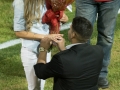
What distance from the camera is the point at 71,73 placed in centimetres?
256

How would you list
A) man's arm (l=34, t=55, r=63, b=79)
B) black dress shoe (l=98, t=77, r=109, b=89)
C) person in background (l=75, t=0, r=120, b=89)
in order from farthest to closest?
1. black dress shoe (l=98, t=77, r=109, b=89)
2. person in background (l=75, t=0, r=120, b=89)
3. man's arm (l=34, t=55, r=63, b=79)

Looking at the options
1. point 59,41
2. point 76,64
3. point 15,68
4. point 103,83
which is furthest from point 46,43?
point 15,68

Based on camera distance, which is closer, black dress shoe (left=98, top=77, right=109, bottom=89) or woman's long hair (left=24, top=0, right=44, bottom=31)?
woman's long hair (left=24, top=0, right=44, bottom=31)

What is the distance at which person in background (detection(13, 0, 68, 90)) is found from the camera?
2.94m

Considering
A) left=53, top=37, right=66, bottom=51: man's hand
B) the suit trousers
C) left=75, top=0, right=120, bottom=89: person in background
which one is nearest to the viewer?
left=53, top=37, right=66, bottom=51: man's hand

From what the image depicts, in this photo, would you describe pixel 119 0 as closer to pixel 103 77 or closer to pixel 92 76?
pixel 103 77

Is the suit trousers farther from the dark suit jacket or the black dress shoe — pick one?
Result: the black dress shoe

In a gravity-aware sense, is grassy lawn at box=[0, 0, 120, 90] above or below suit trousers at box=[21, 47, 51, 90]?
below

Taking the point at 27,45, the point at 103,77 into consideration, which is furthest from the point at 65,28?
the point at 27,45

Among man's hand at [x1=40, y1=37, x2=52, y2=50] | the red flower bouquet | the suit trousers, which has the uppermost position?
the red flower bouquet

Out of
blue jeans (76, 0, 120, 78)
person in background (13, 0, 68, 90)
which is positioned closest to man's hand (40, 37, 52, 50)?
person in background (13, 0, 68, 90)

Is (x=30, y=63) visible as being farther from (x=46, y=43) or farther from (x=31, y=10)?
(x=31, y=10)

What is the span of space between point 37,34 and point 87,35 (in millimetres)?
561

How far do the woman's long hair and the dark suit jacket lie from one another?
51 cm
